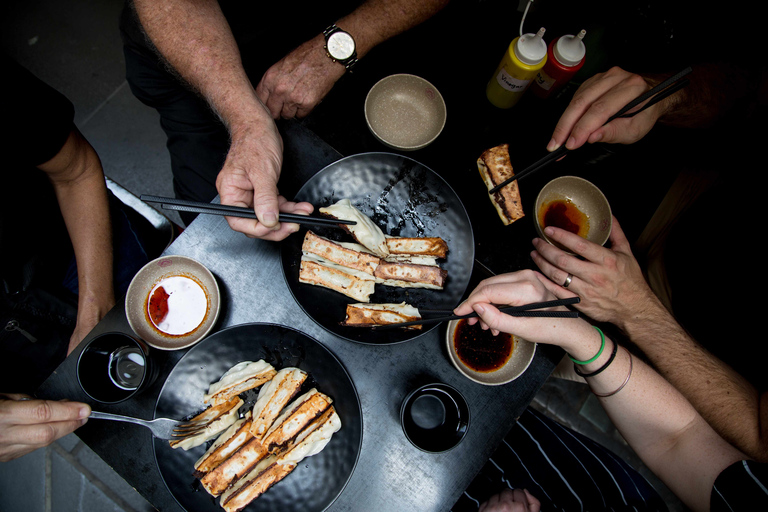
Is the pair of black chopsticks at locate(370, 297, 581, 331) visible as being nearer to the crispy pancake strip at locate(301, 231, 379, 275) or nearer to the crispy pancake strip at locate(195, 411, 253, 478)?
the crispy pancake strip at locate(301, 231, 379, 275)

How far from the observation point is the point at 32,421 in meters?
1.53

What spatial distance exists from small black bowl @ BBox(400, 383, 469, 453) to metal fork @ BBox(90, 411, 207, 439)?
88cm

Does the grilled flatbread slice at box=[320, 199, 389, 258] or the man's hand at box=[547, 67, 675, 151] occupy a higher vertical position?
the man's hand at box=[547, 67, 675, 151]

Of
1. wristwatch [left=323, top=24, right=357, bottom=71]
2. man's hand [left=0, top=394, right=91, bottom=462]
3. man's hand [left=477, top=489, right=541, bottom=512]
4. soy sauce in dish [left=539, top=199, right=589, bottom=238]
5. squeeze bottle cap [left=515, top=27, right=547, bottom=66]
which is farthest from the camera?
wristwatch [left=323, top=24, right=357, bottom=71]

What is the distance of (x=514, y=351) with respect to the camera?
176 centimetres

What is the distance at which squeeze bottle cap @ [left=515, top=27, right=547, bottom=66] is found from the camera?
171 centimetres

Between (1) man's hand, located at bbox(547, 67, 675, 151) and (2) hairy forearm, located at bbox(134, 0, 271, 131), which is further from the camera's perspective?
(2) hairy forearm, located at bbox(134, 0, 271, 131)

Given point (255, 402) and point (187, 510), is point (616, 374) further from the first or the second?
point (187, 510)

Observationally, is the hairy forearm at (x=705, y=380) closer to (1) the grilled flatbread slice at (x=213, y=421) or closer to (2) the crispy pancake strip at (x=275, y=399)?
(2) the crispy pancake strip at (x=275, y=399)

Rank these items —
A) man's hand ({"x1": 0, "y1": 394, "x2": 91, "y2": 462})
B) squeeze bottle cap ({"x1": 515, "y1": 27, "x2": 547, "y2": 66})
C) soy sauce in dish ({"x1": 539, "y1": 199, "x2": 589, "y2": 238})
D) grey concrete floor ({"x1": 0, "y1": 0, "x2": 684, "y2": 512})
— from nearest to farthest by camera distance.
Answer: man's hand ({"x1": 0, "y1": 394, "x2": 91, "y2": 462}) → squeeze bottle cap ({"x1": 515, "y1": 27, "x2": 547, "y2": 66}) → soy sauce in dish ({"x1": 539, "y1": 199, "x2": 589, "y2": 238}) → grey concrete floor ({"x1": 0, "y1": 0, "x2": 684, "y2": 512})

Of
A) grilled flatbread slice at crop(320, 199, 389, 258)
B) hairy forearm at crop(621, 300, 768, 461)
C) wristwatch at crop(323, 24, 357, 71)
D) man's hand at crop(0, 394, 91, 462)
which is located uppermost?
wristwatch at crop(323, 24, 357, 71)

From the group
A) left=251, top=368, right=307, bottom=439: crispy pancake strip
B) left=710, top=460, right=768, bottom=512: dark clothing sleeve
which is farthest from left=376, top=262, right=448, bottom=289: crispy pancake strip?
left=710, top=460, right=768, bottom=512: dark clothing sleeve

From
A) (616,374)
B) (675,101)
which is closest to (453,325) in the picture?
(616,374)

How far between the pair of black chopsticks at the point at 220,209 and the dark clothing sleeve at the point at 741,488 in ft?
6.00
